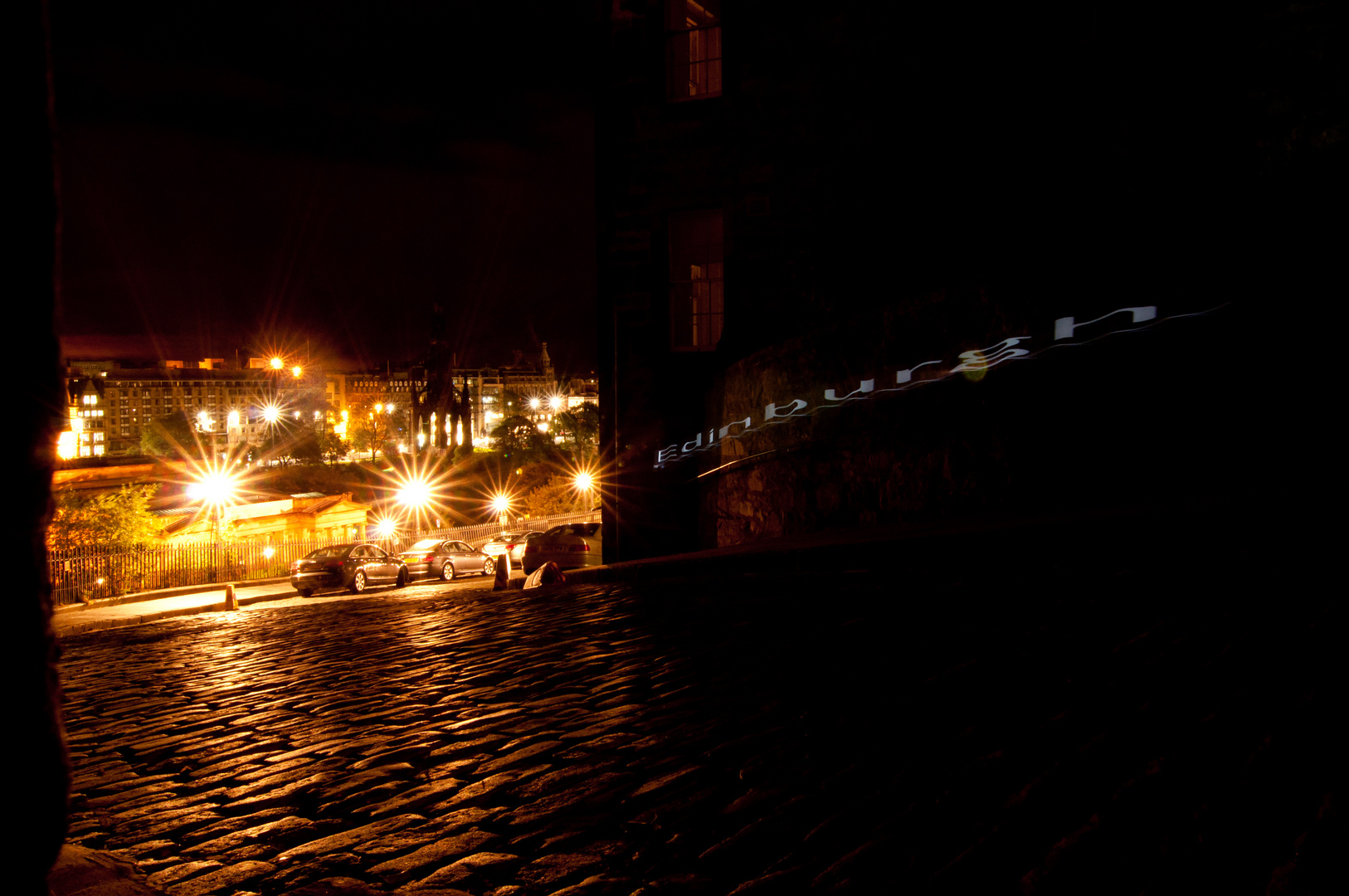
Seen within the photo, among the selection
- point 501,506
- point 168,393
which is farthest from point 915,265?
point 168,393

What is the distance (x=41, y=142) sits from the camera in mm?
1608

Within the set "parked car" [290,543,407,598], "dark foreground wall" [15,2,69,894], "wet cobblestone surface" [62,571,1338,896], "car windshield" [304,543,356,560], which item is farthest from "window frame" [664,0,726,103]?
"car windshield" [304,543,356,560]

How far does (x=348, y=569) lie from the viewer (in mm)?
26609

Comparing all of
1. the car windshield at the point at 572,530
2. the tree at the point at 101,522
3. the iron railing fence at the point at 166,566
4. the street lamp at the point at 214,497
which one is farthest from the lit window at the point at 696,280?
the street lamp at the point at 214,497

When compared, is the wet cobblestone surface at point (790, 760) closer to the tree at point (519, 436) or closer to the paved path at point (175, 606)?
the paved path at point (175, 606)

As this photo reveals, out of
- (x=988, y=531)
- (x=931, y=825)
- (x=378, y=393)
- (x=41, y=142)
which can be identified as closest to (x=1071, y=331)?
(x=988, y=531)

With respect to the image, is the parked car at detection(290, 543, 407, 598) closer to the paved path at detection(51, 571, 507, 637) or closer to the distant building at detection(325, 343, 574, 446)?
the paved path at detection(51, 571, 507, 637)

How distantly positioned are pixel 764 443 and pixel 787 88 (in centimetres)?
688

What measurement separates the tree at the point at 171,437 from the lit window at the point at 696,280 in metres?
93.5

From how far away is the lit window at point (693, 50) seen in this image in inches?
608

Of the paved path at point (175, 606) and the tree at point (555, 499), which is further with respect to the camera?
the tree at point (555, 499)

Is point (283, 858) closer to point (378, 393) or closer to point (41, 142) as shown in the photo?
point (41, 142)

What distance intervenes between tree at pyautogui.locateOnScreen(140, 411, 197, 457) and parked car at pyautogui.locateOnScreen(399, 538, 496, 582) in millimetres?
76497

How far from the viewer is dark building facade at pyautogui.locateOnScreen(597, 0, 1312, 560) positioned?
22.7 feet
